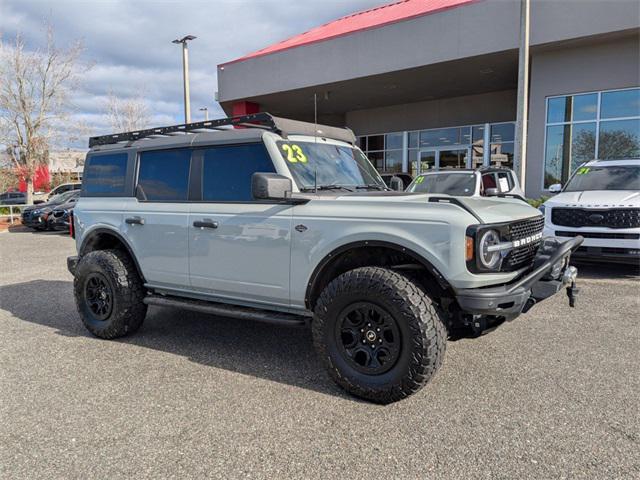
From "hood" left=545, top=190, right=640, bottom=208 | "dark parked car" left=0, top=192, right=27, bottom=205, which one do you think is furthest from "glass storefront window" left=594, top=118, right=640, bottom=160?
"dark parked car" left=0, top=192, right=27, bottom=205

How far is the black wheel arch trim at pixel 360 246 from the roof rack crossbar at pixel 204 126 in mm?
1316

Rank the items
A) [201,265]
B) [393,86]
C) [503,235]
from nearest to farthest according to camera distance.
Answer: [503,235]
[201,265]
[393,86]

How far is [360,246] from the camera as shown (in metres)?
3.52

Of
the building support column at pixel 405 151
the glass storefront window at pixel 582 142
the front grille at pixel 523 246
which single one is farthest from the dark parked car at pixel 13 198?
the front grille at pixel 523 246

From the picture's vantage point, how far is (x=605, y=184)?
8492mm

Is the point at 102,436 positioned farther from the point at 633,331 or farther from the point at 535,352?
the point at 633,331

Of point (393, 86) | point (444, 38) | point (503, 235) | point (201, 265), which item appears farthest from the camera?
point (393, 86)

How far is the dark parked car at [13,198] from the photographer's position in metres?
27.4

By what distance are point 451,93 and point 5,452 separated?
2090cm

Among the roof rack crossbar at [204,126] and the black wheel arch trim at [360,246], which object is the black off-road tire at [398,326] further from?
the roof rack crossbar at [204,126]

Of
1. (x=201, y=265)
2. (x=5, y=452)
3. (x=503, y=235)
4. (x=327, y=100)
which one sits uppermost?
(x=327, y=100)

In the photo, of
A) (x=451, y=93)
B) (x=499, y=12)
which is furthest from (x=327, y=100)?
(x=499, y=12)

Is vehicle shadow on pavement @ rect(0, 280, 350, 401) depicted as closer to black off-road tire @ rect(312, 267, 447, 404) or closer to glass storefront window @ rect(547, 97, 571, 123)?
black off-road tire @ rect(312, 267, 447, 404)

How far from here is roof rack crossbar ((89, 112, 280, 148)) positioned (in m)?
4.25
